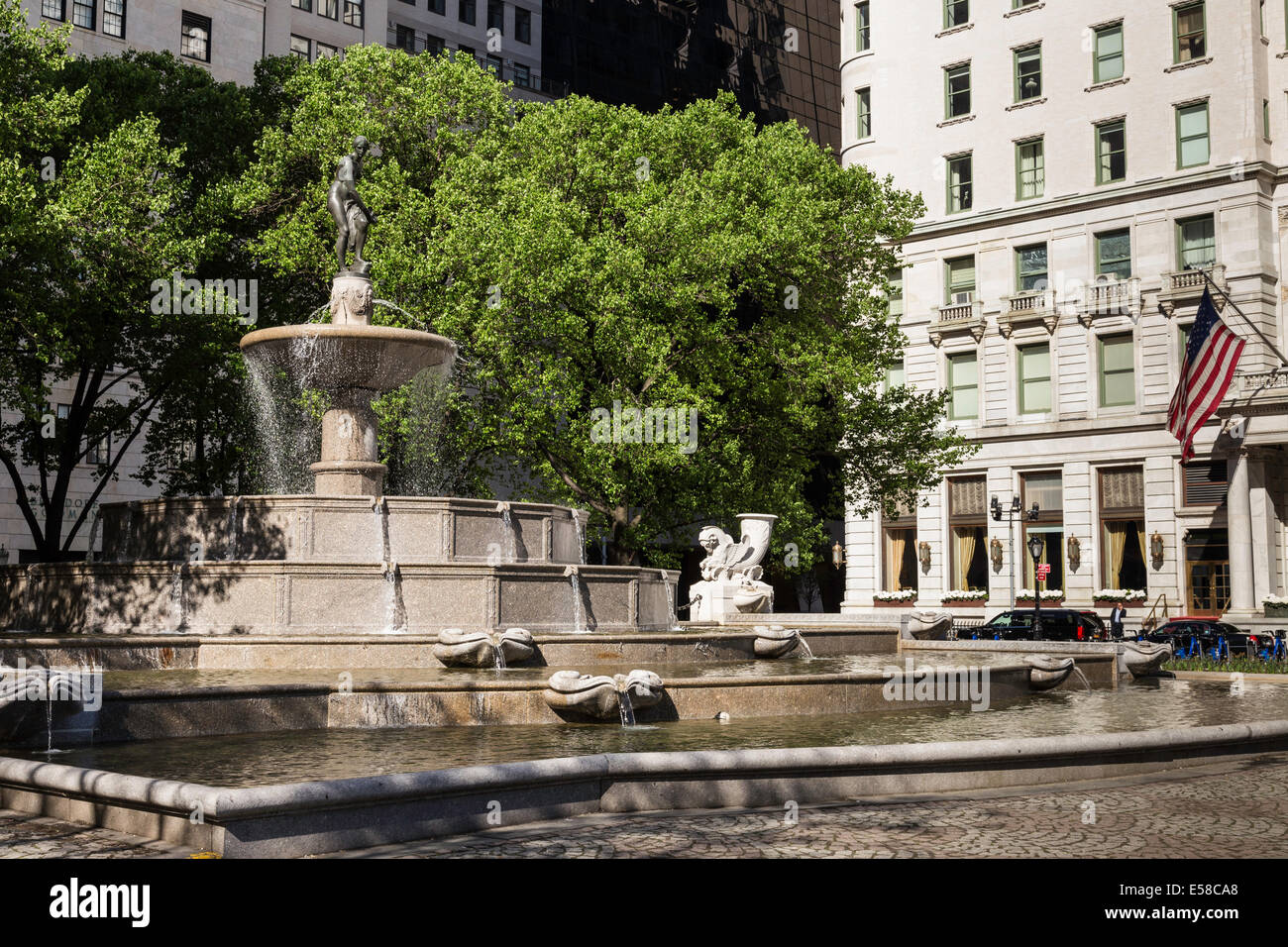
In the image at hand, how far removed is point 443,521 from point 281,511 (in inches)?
101

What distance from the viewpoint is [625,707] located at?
41.9ft

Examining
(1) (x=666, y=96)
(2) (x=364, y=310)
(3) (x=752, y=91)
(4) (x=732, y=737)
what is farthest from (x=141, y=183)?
(3) (x=752, y=91)

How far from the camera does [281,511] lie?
19953 millimetres

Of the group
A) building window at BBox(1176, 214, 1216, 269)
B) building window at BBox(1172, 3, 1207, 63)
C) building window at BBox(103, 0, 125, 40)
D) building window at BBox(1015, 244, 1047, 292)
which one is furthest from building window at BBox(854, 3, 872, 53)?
building window at BBox(103, 0, 125, 40)

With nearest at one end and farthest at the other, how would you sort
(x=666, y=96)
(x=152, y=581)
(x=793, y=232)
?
(x=152, y=581)
(x=793, y=232)
(x=666, y=96)

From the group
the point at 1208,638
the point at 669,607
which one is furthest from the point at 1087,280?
the point at 669,607

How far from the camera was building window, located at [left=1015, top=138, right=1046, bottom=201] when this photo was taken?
52062 millimetres

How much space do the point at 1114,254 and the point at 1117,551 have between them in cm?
1170

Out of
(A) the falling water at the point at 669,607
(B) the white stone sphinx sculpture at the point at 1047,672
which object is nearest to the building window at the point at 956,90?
(A) the falling water at the point at 669,607

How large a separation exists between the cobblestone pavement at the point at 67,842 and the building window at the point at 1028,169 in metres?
49.9

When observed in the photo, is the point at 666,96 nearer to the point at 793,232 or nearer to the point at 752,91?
the point at 752,91

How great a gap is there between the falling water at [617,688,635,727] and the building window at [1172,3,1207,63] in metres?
44.5

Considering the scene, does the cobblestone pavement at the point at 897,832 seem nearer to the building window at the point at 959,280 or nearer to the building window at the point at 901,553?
the building window at the point at 901,553

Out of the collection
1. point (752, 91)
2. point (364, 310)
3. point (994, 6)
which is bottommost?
point (364, 310)
